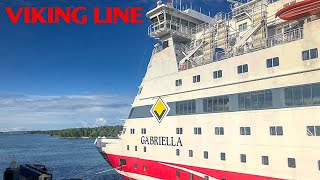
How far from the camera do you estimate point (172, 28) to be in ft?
85.6

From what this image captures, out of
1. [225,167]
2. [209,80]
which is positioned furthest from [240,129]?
[209,80]

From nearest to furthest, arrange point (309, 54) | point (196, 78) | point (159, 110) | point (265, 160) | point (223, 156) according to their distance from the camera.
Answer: point (309, 54)
point (265, 160)
point (223, 156)
point (196, 78)
point (159, 110)

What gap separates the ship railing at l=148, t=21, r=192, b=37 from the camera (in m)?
25.6

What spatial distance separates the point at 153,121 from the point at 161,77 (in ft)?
12.7

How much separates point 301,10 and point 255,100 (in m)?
5.56

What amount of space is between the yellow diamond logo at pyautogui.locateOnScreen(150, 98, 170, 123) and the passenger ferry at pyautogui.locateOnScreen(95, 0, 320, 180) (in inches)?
3.4

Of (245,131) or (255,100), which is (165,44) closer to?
(255,100)

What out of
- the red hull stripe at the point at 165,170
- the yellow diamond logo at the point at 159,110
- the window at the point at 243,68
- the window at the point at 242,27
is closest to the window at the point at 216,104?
the window at the point at 243,68

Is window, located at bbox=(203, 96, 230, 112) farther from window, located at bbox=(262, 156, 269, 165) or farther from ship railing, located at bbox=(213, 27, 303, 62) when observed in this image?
window, located at bbox=(262, 156, 269, 165)

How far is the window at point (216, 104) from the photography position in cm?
1902

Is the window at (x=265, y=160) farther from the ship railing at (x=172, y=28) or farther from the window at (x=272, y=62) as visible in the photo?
the ship railing at (x=172, y=28)

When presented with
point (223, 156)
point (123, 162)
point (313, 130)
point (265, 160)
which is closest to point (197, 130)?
point (223, 156)

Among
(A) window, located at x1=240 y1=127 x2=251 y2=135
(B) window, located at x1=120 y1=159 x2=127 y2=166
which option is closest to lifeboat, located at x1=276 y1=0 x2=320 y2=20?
(A) window, located at x1=240 y1=127 x2=251 y2=135

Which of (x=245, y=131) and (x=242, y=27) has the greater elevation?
(x=242, y=27)
